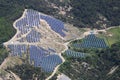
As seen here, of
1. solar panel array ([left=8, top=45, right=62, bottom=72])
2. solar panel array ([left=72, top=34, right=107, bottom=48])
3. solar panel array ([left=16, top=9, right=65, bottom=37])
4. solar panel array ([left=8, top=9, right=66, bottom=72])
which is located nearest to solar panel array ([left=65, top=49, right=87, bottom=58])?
solar panel array ([left=8, top=9, right=66, bottom=72])

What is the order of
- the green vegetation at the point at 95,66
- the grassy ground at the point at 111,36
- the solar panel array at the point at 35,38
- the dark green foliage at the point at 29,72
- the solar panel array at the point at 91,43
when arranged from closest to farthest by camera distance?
the dark green foliage at the point at 29,72
the green vegetation at the point at 95,66
the solar panel array at the point at 35,38
the solar panel array at the point at 91,43
the grassy ground at the point at 111,36

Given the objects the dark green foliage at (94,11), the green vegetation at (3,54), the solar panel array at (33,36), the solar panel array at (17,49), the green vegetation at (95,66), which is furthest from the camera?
the dark green foliage at (94,11)

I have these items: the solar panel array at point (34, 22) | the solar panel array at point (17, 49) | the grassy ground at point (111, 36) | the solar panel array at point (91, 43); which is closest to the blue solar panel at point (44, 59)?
the solar panel array at point (17, 49)

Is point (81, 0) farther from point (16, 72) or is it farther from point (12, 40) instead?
point (16, 72)

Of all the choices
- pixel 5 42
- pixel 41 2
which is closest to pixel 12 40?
pixel 5 42

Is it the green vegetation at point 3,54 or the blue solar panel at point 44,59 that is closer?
the blue solar panel at point 44,59

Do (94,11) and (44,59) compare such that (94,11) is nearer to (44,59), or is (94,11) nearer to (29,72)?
(44,59)

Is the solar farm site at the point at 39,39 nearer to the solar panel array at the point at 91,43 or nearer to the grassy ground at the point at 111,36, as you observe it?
the solar panel array at the point at 91,43
